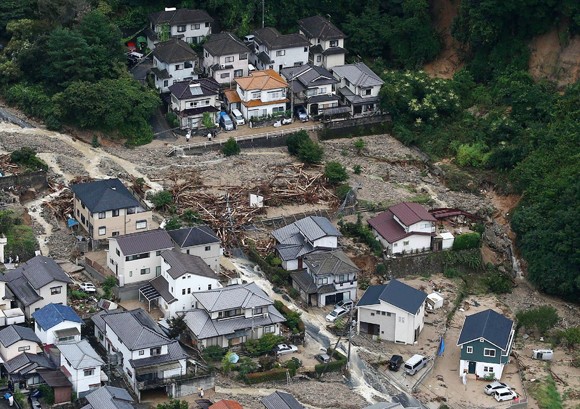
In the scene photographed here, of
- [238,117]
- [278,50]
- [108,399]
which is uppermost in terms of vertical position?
[278,50]

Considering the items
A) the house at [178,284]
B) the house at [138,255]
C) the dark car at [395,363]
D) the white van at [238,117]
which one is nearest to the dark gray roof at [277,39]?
the white van at [238,117]

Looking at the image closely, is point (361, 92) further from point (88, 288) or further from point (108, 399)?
point (108, 399)

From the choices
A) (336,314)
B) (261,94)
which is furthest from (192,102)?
(336,314)

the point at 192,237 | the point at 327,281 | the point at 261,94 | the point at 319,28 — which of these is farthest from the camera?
the point at 319,28

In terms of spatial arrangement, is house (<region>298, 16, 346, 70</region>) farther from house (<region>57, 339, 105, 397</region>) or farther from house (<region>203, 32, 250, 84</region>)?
house (<region>57, 339, 105, 397</region>)

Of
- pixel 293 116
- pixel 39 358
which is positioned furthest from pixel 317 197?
pixel 39 358

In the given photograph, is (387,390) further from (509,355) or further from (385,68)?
(385,68)
